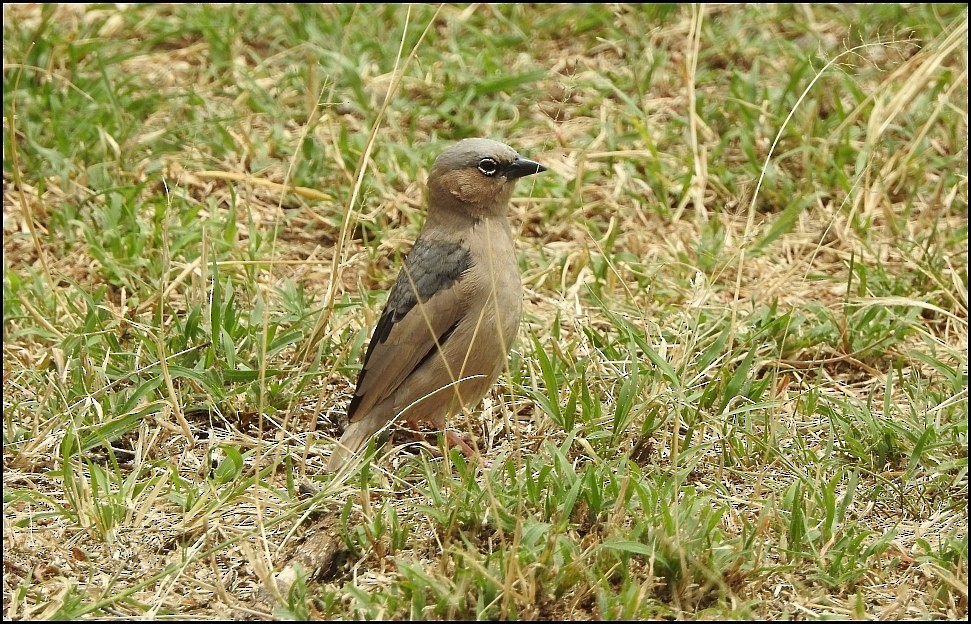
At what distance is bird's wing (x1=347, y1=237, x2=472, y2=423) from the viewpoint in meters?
4.18

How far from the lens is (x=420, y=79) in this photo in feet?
21.8

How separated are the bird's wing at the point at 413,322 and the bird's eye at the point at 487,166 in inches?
11.0

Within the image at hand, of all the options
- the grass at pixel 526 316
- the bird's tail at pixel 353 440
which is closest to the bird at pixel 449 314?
the bird's tail at pixel 353 440

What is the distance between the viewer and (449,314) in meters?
4.27

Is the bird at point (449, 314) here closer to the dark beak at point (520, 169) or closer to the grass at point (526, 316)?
the dark beak at point (520, 169)

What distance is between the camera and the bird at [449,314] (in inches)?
165

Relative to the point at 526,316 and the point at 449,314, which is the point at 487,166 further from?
the point at 526,316

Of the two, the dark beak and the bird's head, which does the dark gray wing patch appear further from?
the dark beak

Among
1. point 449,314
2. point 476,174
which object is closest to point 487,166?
point 476,174

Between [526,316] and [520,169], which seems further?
[526,316]

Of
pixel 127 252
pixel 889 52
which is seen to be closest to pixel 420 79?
pixel 127 252

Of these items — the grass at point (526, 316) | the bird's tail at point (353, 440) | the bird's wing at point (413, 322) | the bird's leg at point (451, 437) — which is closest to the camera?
the grass at point (526, 316)

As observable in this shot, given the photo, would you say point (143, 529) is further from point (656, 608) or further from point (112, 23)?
point (112, 23)

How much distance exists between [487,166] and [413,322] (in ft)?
2.09
